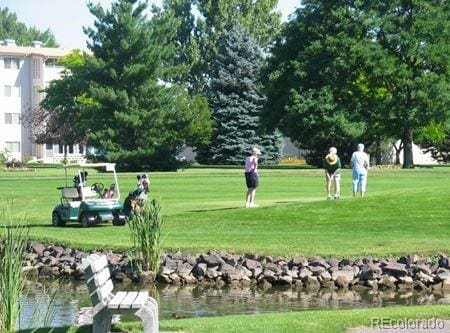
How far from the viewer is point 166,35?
74.5 meters

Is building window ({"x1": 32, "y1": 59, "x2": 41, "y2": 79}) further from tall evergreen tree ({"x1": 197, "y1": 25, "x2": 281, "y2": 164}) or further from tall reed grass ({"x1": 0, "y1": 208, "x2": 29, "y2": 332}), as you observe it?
tall reed grass ({"x1": 0, "y1": 208, "x2": 29, "y2": 332})

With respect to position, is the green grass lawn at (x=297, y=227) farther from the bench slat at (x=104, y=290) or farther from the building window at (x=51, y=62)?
the building window at (x=51, y=62)

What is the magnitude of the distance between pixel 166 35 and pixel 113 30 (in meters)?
4.83

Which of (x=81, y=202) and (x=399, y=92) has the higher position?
(x=399, y=92)

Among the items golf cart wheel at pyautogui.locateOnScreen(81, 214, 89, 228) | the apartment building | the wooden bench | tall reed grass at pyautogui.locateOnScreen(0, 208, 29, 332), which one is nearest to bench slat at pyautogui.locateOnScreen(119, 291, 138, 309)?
the wooden bench

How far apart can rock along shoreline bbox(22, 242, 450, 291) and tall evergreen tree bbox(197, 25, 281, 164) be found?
195ft

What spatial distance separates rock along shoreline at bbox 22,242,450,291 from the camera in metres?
17.2

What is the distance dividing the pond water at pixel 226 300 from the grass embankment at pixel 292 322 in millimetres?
2838

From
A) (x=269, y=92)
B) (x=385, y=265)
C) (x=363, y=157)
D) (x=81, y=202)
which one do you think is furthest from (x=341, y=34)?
(x=385, y=265)

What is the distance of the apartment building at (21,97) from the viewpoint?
4444 inches

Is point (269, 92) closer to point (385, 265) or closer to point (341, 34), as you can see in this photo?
point (341, 34)

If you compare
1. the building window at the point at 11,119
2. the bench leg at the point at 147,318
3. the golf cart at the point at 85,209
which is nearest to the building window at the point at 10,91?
the building window at the point at 11,119

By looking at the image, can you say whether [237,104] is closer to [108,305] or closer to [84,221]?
[84,221]

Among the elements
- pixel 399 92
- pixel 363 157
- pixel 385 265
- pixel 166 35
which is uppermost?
pixel 166 35
